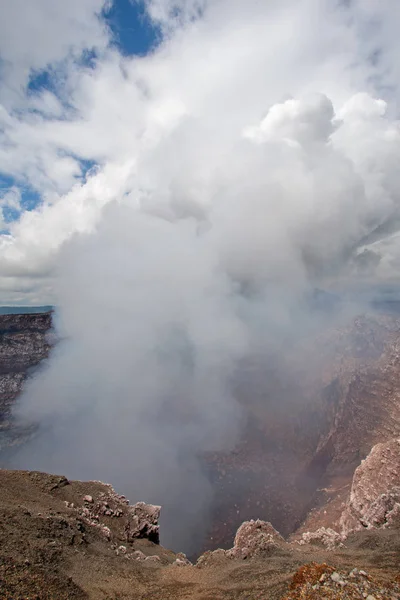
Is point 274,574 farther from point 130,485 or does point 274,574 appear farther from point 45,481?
point 130,485

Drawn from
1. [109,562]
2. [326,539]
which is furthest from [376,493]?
[109,562]

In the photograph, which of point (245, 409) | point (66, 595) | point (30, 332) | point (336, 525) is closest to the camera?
point (66, 595)

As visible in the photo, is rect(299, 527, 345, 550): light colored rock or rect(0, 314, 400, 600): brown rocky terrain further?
rect(299, 527, 345, 550): light colored rock

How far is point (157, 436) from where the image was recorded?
120 m

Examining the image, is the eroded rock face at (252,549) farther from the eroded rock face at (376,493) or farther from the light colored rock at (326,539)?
the eroded rock face at (376,493)

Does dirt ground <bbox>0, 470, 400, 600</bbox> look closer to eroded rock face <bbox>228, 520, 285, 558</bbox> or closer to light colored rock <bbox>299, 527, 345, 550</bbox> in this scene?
eroded rock face <bbox>228, 520, 285, 558</bbox>

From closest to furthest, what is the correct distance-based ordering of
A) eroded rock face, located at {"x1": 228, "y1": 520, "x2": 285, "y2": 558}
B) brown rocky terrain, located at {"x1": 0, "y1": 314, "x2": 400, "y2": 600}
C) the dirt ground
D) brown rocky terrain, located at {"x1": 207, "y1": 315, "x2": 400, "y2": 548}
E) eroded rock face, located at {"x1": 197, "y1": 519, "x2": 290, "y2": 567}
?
the dirt ground < brown rocky terrain, located at {"x1": 0, "y1": 314, "x2": 400, "y2": 600} < eroded rock face, located at {"x1": 197, "y1": 519, "x2": 290, "y2": 567} < eroded rock face, located at {"x1": 228, "y1": 520, "x2": 285, "y2": 558} < brown rocky terrain, located at {"x1": 207, "y1": 315, "x2": 400, "y2": 548}

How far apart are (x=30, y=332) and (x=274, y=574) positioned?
5675 inches

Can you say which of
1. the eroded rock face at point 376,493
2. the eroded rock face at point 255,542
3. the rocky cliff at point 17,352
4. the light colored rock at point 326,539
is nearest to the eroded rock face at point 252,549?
the eroded rock face at point 255,542

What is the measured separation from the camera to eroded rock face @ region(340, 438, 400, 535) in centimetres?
3457

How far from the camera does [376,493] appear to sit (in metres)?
41.2

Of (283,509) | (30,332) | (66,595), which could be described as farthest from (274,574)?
(30,332)

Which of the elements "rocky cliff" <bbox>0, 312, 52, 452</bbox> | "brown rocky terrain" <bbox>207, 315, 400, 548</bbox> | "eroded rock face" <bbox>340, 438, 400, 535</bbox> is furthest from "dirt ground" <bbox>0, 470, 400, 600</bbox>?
"rocky cliff" <bbox>0, 312, 52, 452</bbox>

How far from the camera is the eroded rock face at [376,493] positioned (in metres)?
34.6
